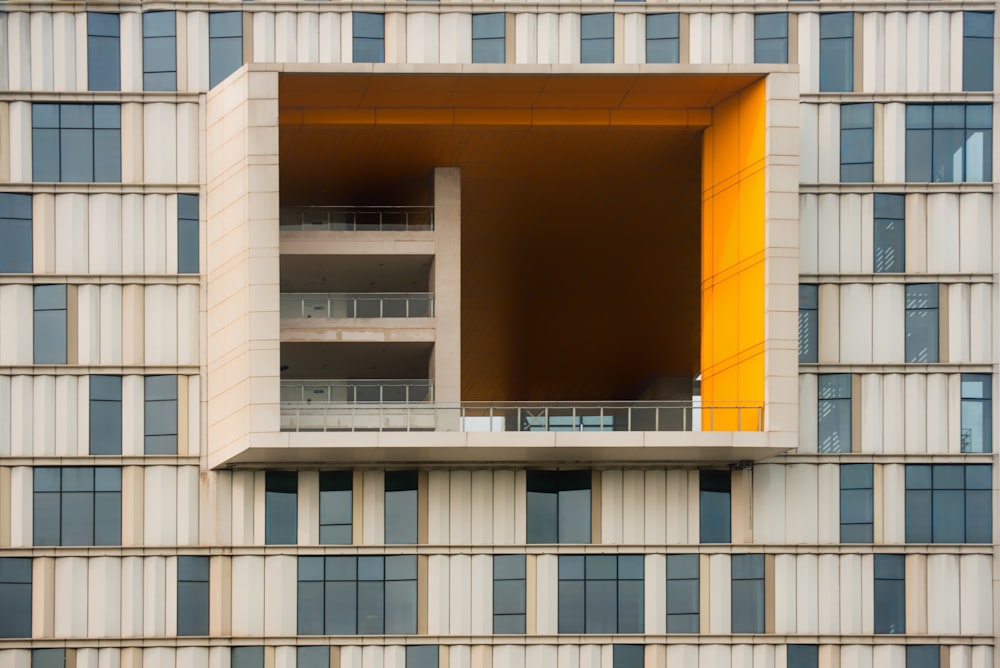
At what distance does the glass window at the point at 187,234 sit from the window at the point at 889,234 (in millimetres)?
19499

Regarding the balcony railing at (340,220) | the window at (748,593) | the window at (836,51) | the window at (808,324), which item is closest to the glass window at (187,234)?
the balcony railing at (340,220)

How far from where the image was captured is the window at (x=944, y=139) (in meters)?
50.2

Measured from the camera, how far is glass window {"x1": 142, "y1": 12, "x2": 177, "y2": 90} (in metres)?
50.4

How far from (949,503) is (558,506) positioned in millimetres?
11111

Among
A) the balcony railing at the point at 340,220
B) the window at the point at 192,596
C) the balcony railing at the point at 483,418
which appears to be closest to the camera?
the balcony railing at the point at 483,418

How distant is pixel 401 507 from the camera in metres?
49.2

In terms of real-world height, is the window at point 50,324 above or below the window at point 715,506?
above

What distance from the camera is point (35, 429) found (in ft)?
162

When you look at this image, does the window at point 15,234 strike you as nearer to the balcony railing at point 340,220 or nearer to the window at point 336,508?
the balcony railing at point 340,220

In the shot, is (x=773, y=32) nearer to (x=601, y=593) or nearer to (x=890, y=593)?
(x=890, y=593)

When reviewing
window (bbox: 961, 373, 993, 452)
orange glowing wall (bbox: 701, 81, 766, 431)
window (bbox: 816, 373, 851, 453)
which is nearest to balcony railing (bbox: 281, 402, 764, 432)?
orange glowing wall (bbox: 701, 81, 766, 431)

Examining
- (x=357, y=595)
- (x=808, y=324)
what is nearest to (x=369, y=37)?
(x=808, y=324)

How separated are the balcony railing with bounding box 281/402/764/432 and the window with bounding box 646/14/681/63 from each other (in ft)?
33.8

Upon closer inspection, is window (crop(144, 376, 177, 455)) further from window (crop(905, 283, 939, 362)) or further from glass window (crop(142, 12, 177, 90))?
window (crop(905, 283, 939, 362))
